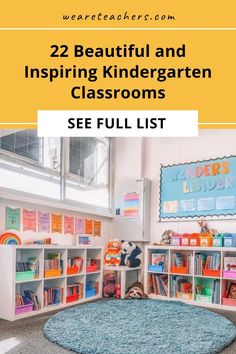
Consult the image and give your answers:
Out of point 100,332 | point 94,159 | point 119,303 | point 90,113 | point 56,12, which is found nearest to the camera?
point 56,12

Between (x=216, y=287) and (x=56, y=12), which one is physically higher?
(x=56, y=12)

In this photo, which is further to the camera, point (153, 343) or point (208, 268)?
point (208, 268)

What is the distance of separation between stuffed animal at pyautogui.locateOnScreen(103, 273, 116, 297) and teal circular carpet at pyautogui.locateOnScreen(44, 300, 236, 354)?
0.50 meters

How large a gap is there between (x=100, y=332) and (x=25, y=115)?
1656 mm

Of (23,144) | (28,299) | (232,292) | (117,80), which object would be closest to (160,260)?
(232,292)

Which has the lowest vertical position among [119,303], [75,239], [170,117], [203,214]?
[119,303]

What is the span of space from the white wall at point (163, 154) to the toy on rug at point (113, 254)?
556 millimetres

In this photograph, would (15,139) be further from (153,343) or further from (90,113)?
(153,343)

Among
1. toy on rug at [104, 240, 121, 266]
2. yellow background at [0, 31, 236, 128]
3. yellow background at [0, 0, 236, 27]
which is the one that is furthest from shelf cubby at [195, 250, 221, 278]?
yellow background at [0, 0, 236, 27]

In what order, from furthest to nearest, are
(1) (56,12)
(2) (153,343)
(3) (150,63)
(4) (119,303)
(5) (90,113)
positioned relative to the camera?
(4) (119,303)
(2) (153,343)
(5) (90,113)
(3) (150,63)
(1) (56,12)

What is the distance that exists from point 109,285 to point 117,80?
9.26 ft

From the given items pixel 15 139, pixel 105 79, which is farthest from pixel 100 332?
pixel 15 139

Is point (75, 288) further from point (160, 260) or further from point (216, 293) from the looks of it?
point (216, 293)

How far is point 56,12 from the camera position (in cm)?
180
